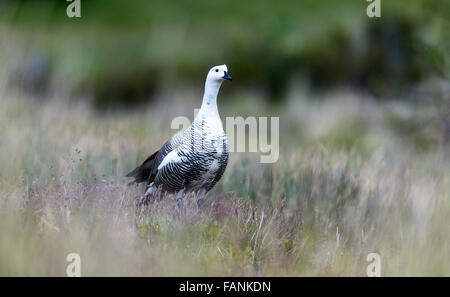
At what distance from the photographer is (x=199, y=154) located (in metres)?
6.10

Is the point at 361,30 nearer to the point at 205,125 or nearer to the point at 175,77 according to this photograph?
the point at 175,77

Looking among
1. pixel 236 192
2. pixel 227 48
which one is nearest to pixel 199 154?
pixel 236 192

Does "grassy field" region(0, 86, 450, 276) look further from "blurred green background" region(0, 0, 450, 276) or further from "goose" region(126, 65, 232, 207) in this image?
"goose" region(126, 65, 232, 207)

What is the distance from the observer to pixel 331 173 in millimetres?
6805

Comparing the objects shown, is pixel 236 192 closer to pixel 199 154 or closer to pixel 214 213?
pixel 199 154

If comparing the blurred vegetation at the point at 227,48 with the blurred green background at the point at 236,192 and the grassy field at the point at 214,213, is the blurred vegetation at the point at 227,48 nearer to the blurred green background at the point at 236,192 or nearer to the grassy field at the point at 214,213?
the blurred green background at the point at 236,192

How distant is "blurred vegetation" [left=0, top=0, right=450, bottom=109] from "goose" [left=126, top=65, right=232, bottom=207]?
917 cm

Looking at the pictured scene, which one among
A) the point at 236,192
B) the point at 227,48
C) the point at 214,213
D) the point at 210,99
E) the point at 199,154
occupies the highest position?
the point at 227,48

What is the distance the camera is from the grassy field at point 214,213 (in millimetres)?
4789

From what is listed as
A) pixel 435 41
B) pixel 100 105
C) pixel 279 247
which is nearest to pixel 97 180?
pixel 279 247

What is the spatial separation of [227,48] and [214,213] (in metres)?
13.8

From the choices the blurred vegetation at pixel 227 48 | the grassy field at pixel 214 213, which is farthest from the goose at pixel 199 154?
the blurred vegetation at pixel 227 48

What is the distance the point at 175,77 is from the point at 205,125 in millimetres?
11727

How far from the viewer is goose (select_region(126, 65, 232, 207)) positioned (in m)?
6.11
